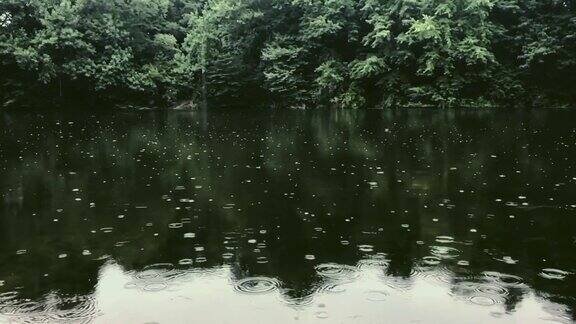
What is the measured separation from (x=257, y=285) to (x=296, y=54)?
34553 mm

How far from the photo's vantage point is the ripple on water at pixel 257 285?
21.1 ft

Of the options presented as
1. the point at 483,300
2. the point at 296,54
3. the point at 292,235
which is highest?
the point at 296,54

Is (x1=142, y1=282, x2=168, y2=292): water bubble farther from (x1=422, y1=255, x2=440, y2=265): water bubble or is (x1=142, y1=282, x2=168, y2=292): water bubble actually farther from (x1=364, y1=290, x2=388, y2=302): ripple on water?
(x1=422, y1=255, x2=440, y2=265): water bubble

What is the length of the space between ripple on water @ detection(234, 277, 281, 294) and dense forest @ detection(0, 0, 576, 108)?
3112cm

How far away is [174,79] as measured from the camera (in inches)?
1689

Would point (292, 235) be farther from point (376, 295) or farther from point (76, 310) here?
point (76, 310)

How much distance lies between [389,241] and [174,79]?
1451 inches

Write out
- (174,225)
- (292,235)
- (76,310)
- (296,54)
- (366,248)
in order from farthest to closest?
(296,54)
(174,225)
(292,235)
(366,248)
(76,310)

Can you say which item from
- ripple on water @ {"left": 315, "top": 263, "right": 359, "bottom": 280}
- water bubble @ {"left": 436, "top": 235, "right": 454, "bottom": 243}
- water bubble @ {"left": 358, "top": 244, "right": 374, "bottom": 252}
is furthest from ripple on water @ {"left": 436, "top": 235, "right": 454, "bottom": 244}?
ripple on water @ {"left": 315, "top": 263, "right": 359, "bottom": 280}

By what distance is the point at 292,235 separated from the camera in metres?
8.52

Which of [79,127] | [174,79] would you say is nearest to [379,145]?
[79,127]

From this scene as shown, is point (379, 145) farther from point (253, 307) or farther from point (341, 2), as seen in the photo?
point (341, 2)

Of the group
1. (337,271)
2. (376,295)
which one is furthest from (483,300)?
(337,271)

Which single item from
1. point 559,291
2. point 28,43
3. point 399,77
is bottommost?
point 559,291
